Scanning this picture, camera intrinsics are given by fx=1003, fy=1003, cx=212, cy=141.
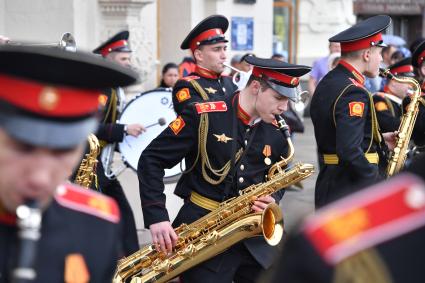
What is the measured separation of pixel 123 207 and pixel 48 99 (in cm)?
559

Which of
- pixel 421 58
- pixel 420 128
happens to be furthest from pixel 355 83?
pixel 421 58

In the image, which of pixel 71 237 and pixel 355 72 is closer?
pixel 71 237

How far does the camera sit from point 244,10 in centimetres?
1374

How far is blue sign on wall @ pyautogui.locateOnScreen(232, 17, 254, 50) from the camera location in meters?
13.6

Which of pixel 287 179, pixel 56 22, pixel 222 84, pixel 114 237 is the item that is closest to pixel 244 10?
pixel 56 22

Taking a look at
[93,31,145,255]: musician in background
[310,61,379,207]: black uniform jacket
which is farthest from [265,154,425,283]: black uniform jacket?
[93,31,145,255]: musician in background

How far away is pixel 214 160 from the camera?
5.42 meters

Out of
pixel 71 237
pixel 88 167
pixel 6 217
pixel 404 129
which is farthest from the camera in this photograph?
pixel 404 129

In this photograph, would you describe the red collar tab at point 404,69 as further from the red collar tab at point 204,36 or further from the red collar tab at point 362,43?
the red collar tab at point 362,43

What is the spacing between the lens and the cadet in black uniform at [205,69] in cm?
753

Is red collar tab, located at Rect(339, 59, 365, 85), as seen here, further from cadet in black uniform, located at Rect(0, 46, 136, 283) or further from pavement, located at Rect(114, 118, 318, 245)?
cadet in black uniform, located at Rect(0, 46, 136, 283)

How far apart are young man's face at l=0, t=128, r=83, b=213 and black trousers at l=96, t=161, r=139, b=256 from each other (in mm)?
5369

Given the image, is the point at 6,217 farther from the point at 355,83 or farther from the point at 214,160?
the point at 355,83

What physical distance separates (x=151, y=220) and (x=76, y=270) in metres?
2.81
